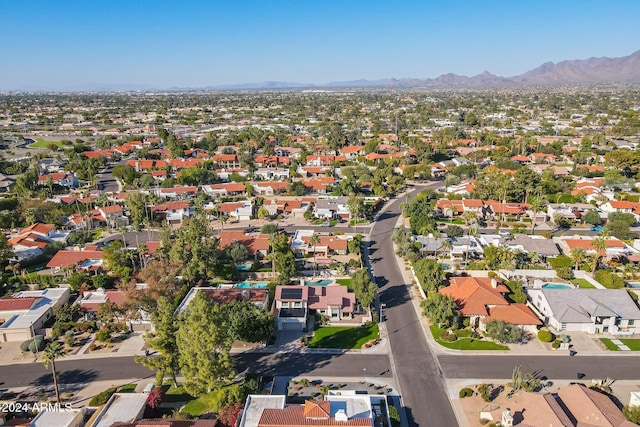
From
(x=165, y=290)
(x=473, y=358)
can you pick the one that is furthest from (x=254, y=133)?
(x=473, y=358)

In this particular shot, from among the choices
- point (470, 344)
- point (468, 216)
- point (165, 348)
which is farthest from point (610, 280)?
point (165, 348)

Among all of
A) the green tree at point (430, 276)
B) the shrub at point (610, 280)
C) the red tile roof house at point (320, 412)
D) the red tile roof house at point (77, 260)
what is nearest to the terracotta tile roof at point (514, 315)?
the green tree at point (430, 276)

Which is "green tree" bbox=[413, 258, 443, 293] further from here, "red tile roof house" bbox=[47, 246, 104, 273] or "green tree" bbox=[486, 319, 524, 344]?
"red tile roof house" bbox=[47, 246, 104, 273]

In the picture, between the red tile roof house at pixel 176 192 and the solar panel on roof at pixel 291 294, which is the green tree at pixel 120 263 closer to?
the solar panel on roof at pixel 291 294

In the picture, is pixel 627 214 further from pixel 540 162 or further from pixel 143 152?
pixel 143 152

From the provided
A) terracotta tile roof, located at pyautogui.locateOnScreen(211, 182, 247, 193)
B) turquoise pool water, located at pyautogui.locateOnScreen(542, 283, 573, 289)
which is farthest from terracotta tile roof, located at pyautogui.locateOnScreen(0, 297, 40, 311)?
turquoise pool water, located at pyautogui.locateOnScreen(542, 283, 573, 289)

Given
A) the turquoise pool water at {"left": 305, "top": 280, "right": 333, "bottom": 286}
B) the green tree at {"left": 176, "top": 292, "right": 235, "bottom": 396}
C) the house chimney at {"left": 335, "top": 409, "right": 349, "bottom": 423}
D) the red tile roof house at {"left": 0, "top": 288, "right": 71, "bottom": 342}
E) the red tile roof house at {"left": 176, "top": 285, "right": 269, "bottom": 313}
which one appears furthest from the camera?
the turquoise pool water at {"left": 305, "top": 280, "right": 333, "bottom": 286}

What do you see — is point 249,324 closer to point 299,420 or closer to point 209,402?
point 209,402
